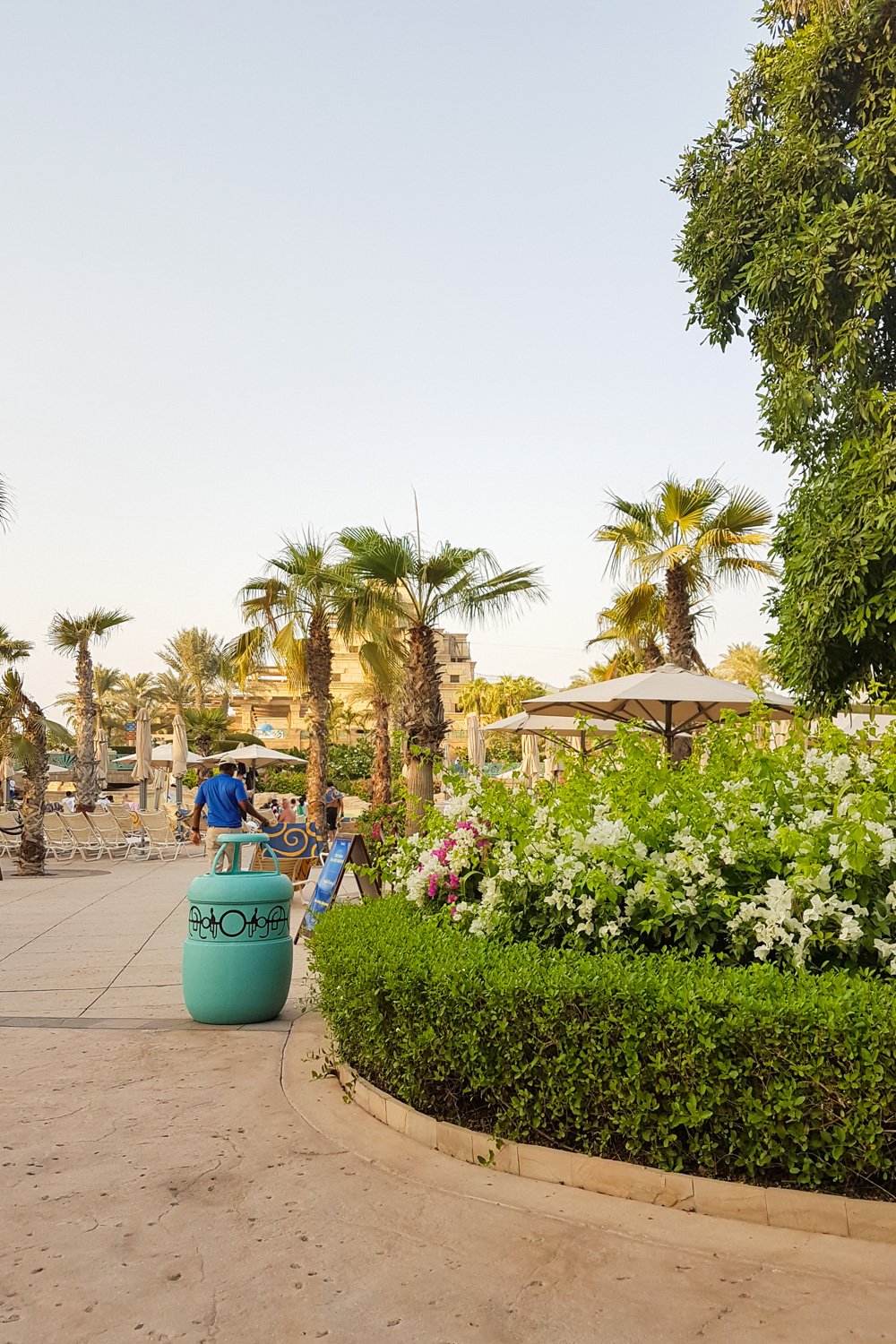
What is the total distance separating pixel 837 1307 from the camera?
2.74 metres

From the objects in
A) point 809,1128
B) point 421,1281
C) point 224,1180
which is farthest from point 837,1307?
point 224,1180

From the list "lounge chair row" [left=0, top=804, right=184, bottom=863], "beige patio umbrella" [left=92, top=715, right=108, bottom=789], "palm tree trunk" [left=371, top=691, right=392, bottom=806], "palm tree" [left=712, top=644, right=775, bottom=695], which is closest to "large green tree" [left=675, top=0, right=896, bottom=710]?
"palm tree trunk" [left=371, top=691, right=392, bottom=806]

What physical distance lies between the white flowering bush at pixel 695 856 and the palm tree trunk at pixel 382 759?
16247 millimetres

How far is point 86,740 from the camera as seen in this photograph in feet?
89.0

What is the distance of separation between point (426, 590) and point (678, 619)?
571 cm

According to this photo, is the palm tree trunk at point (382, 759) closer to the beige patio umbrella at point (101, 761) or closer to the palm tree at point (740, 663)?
the beige patio umbrella at point (101, 761)

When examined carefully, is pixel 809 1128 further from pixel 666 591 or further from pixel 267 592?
pixel 267 592

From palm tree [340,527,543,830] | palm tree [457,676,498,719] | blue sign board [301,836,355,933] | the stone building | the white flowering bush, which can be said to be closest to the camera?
the white flowering bush

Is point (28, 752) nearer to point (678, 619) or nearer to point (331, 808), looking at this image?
point (331, 808)

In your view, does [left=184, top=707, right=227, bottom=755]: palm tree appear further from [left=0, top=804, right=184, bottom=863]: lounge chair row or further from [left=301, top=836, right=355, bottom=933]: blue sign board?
Result: [left=301, top=836, right=355, bottom=933]: blue sign board

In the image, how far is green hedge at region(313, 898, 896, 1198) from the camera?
324cm

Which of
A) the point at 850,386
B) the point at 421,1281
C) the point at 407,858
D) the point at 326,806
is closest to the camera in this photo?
the point at 421,1281

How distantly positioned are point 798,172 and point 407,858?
30.5 feet

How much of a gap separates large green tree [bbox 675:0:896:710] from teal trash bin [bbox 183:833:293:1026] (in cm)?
657
